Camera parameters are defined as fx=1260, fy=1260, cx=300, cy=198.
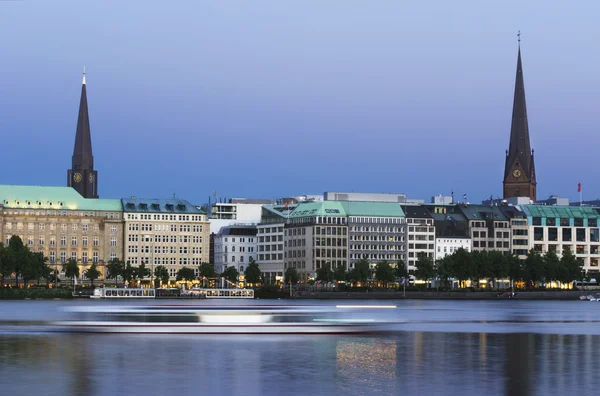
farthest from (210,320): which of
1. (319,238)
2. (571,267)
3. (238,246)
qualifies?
(238,246)

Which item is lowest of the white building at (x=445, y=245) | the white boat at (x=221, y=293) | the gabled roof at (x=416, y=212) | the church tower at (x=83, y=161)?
the white boat at (x=221, y=293)

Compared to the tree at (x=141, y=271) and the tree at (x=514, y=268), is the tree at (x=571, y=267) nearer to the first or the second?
the tree at (x=514, y=268)

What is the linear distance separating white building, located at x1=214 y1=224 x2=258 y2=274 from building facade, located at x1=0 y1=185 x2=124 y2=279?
18.5 meters

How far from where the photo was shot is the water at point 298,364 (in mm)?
36469

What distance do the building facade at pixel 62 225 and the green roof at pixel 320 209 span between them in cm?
2622

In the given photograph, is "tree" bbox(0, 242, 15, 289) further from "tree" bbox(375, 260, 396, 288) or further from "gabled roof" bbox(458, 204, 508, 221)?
"gabled roof" bbox(458, 204, 508, 221)

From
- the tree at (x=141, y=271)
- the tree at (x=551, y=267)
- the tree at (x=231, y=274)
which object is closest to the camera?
the tree at (x=551, y=267)

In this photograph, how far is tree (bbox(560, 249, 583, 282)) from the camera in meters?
171

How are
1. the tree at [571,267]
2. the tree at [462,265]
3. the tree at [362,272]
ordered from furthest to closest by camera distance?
the tree at [571,267] → the tree at [462,265] → the tree at [362,272]

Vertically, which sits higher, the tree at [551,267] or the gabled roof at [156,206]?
the gabled roof at [156,206]

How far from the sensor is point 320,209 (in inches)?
7018

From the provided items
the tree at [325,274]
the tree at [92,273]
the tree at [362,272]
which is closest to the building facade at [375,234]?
the tree at [325,274]

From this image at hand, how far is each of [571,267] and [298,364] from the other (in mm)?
133441

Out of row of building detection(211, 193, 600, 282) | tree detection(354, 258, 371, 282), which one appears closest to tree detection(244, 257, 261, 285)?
row of building detection(211, 193, 600, 282)
